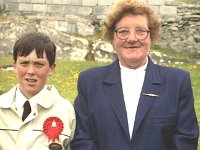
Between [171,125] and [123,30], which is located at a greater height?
[123,30]

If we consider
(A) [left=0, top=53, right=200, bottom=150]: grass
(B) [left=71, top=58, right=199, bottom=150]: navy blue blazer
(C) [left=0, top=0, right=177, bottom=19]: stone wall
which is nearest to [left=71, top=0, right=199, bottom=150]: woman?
(B) [left=71, top=58, right=199, bottom=150]: navy blue blazer

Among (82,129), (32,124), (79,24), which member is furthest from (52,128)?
(79,24)

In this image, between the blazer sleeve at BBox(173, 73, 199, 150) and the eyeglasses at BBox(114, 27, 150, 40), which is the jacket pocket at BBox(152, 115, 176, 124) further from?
the eyeglasses at BBox(114, 27, 150, 40)

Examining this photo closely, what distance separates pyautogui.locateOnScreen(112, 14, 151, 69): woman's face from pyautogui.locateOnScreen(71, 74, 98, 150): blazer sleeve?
1.21 ft

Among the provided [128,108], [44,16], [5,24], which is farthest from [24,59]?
[44,16]

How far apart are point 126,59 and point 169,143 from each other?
59 cm

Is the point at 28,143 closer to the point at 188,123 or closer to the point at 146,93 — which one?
the point at 146,93

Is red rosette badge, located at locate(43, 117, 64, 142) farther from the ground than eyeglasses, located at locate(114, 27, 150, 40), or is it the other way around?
eyeglasses, located at locate(114, 27, 150, 40)

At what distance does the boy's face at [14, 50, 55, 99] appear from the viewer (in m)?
3.05

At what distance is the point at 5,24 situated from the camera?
12727 millimetres

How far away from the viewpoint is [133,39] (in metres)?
3.09

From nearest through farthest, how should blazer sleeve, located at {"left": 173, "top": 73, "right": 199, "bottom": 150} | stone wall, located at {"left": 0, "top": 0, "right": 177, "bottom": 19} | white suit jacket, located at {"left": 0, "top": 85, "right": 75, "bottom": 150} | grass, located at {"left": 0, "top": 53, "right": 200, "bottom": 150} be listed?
white suit jacket, located at {"left": 0, "top": 85, "right": 75, "bottom": 150}, blazer sleeve, located at {"left": 173, "top": 73, "right": 199, "bottom": 150}, grass, located at {"left": 0, "top": 53, "right": 200, "bottom": 150}, stone wall, located at {"left": 0, "top": 0, "right": 177, "bottom": 19}

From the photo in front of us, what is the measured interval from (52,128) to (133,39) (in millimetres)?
737

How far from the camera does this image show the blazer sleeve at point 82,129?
309 cm
